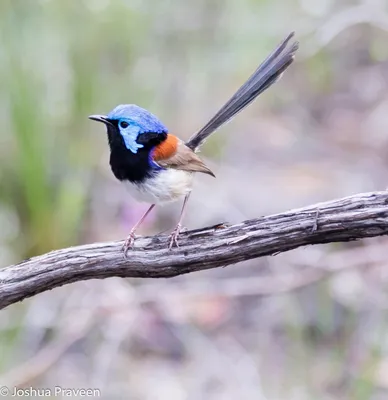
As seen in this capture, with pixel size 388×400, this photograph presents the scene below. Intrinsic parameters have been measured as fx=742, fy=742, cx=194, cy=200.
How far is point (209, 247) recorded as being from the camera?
238cm

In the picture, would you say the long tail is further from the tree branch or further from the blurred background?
the blurred background

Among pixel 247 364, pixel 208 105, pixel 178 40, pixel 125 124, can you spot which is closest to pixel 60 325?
pixel 247 364

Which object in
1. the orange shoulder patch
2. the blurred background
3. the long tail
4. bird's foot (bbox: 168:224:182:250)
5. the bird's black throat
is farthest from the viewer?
the blurred background

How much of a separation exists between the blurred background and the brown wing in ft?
3.80

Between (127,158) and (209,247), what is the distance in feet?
2.35

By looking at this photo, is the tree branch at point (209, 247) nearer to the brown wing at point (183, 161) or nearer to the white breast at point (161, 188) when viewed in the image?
the white breast at point (161, 188)

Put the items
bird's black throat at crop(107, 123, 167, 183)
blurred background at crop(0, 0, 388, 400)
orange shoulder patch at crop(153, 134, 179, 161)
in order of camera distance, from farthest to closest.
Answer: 1. blurred background at crop(0, 0, 388, 400)
2. orange shoulder patch at crop(153, 134, 179, 161)
3. bird's black throat at crop(107, 123, 167, 183)

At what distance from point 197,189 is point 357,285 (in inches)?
53.0

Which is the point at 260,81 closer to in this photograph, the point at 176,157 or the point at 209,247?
the point at 176,157

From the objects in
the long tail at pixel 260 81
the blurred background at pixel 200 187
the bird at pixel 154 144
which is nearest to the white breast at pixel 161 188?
the bird at pixel 154 144

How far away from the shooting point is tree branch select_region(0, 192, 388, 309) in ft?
7.16

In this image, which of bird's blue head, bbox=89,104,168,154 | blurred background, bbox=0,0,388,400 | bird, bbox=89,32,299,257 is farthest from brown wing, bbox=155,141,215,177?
blurred background, bbox=0,0,388,400

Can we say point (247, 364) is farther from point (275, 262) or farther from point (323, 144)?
point (323, 144)

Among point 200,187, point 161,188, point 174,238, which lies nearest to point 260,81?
point 161,188
